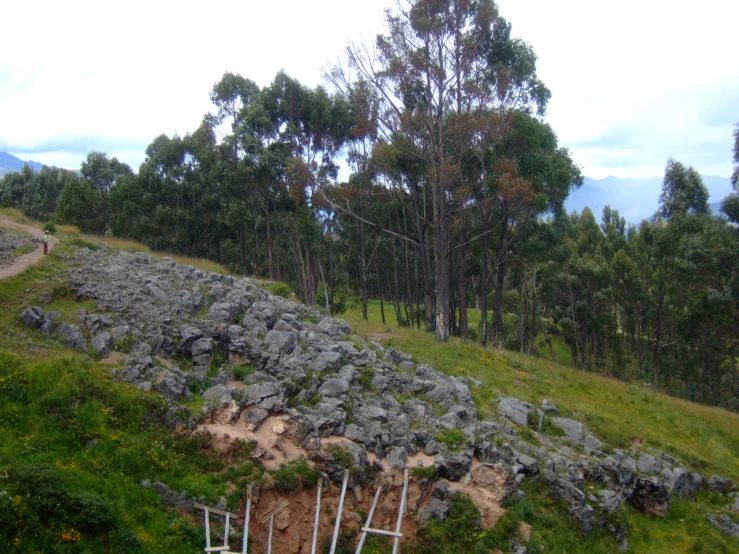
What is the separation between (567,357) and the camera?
182 ft

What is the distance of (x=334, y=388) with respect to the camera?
47.1 feet

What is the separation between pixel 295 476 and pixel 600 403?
49.0ft

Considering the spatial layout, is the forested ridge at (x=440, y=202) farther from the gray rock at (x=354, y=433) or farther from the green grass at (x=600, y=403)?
the gray rock at (x=354, y=433)

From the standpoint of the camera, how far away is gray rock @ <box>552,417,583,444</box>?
16859mm

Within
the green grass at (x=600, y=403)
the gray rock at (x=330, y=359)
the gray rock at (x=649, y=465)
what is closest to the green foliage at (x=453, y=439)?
the green grass at (x=600, y=403)

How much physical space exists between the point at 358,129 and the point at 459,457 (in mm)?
20313

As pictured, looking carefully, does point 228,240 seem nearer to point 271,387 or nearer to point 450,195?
point 450,195

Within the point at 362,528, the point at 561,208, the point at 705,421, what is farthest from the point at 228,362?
the point at 561,208

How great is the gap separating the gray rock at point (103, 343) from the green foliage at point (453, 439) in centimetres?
820

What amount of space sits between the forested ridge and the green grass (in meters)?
3.75

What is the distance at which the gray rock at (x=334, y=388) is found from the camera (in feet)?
46.6

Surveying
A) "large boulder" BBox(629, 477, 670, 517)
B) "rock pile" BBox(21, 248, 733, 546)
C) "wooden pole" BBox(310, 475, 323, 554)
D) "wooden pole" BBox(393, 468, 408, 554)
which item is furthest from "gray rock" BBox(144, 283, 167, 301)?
"large boulder" BBox(629, 477, 670, 517)

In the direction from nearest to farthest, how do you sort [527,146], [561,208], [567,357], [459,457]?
1. [459,457]
2. [527,146]
3. [561,208]
4. [567,357]

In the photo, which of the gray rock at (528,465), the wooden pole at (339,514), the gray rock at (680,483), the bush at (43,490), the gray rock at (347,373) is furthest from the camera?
the gray rock at (680,483)
